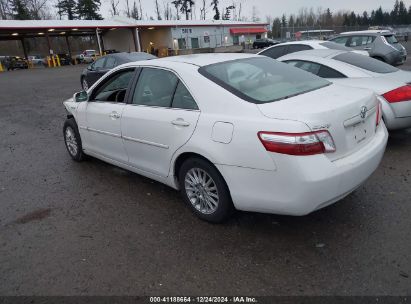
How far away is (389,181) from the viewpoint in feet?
14.2

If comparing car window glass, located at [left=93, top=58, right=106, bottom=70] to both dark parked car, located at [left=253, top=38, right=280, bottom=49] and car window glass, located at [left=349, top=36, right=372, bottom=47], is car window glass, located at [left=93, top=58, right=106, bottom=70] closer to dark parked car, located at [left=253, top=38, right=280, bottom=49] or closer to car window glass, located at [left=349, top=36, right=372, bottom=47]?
car window glass, located at [left=349, top=36, right=372, bottom=47]

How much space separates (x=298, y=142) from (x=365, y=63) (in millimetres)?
4086

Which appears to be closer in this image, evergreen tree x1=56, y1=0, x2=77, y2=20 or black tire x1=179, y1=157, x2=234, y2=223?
black tire x1=179, y1=157, x2=234, y2=223

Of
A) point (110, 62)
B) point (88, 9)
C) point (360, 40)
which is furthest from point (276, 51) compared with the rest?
point (88, 9)

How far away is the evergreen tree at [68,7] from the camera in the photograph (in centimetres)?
7212

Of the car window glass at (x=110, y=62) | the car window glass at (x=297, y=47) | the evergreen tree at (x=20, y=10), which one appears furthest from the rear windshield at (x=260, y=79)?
the evergreen tree at (x=20, y=10)

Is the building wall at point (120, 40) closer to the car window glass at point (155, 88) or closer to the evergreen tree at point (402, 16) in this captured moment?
the car window glass at point (155, 88)

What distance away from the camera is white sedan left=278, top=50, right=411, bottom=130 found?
519 centimetres

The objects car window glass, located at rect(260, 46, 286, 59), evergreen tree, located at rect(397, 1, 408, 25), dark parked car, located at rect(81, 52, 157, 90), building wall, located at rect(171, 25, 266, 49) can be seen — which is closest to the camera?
car window glass, located at rect(260, 46, 286, 59)

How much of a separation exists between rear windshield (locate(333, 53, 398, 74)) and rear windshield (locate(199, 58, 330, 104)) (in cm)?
244

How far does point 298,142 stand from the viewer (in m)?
2.76

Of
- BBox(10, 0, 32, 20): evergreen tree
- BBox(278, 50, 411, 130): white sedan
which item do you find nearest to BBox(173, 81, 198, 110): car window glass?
BBox(278, 50, 411, 130): white sedan

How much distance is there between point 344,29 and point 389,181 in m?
48.1

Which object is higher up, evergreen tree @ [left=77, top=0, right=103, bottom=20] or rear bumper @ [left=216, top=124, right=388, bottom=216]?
evergreen tree @ [left=77, top=0, right=103, bottom=20]
